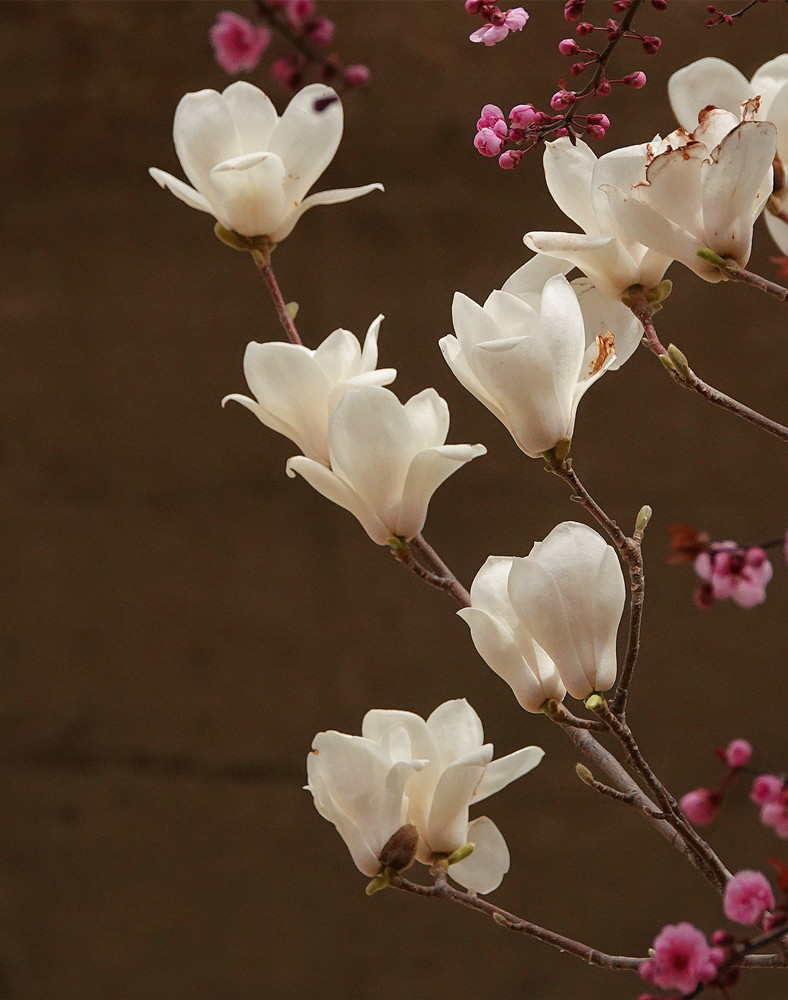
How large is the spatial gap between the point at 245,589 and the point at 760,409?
2.16 feet

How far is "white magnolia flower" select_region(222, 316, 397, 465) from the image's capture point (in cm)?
46

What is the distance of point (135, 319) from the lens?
1.45 meters

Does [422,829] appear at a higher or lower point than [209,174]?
lower

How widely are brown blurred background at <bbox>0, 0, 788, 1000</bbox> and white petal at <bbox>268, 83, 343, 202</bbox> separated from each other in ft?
2.81

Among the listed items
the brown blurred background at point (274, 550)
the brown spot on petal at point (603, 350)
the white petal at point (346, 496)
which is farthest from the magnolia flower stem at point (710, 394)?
the brown blurred background at point (274, 550)

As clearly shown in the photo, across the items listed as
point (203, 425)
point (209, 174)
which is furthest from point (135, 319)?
point (209, 174)

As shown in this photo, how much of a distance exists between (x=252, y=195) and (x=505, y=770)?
27 centimetres

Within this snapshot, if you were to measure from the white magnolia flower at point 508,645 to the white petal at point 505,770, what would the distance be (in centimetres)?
4

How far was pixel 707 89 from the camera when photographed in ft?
1.46

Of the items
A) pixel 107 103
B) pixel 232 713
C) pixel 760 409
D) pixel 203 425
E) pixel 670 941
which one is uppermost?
pixel 670 941

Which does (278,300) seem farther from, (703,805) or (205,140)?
(703,805)

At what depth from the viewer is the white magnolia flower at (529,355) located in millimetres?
428

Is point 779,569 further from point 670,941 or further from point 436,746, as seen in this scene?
point 670,941

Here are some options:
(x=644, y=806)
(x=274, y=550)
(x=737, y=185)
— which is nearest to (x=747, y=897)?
(x=644, y=806)
